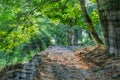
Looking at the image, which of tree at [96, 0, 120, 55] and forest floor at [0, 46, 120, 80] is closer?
forest floor at [0, 46, 120, 80]

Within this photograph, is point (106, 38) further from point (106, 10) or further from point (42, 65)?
point (42, 65)

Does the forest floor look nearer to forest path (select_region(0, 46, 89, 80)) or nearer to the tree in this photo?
forest path (select_region(0, 46, 89, 80))

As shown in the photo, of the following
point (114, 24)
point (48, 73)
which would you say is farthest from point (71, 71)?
point (114, 24)

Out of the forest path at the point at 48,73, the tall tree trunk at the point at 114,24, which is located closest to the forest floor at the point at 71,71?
the forest path at the point at 48,73

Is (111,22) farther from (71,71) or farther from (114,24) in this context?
(71,71)

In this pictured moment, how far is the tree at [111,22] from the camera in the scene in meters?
12.3

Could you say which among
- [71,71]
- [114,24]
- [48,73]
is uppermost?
[114,24]

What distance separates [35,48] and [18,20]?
1067 inches

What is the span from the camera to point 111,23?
42.7ft

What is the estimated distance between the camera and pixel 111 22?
13.0 metres

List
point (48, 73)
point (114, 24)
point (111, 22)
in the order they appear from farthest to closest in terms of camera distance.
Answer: point (111, 22)
point (114, 24)
point (48, 73)

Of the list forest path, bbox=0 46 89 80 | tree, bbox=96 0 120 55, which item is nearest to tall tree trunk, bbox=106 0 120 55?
tree, bbox=96 0 120 55

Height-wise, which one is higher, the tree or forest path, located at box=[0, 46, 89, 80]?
the tree

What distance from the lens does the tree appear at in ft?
40.3
